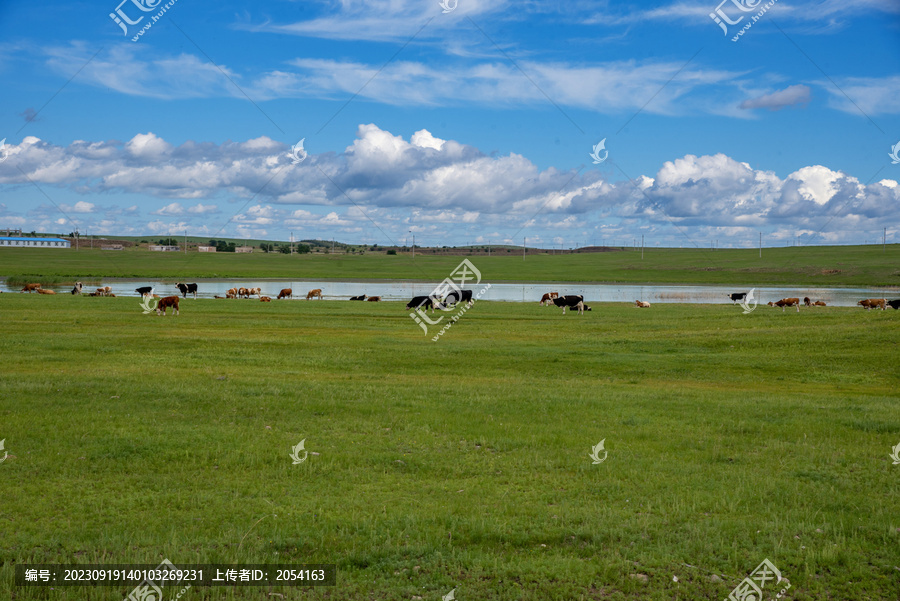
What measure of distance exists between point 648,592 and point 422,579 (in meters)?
2.23

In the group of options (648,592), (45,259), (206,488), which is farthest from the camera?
(45,259)

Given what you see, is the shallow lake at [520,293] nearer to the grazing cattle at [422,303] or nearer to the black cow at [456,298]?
the black cow at [456,298]

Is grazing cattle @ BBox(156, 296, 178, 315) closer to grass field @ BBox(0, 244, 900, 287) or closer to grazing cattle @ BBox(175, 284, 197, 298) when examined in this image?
grazing cattle @ BBox(175, 284, 197, 298)

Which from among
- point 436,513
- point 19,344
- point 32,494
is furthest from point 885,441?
point 19,344

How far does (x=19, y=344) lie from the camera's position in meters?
23.2

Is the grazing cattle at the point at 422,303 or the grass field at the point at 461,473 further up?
the grazing cattle at the point at 422,303

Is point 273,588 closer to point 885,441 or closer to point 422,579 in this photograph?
point 422,579

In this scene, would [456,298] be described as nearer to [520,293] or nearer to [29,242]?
[520,293]

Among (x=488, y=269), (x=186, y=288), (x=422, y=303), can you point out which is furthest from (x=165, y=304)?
(x=488, y=269)

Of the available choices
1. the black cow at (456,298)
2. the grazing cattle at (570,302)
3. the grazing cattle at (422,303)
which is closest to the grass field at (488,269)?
the black cow at (456,298)
